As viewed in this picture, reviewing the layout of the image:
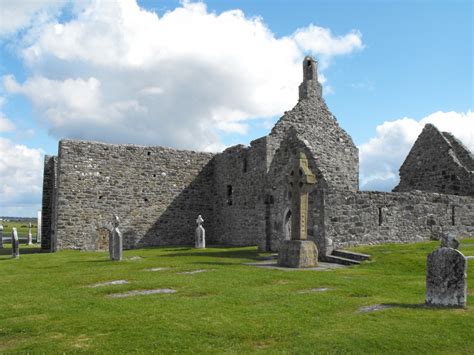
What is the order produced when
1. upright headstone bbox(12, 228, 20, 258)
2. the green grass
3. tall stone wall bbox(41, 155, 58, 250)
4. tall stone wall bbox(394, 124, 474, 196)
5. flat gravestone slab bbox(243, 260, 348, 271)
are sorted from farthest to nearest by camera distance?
1. tall stone wall bbox(41, 155, 58, 250)
2. tall stone wall bbox(394, 124, 474, 196)
3. upright headstone bbox(12, 228, 20, 258)
4. flat gravestone slab bbox(243, 260, 348, 271)
5. the green grass

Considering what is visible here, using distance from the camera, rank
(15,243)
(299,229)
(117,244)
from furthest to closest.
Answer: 1. (15,243)
2. (117,244)
3. (299,229)

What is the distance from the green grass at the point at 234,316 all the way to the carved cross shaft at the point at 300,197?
7.99 ft

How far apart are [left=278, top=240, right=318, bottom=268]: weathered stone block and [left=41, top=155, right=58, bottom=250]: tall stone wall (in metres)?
18.7

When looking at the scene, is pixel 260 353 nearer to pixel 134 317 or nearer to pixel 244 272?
pixel 134 317

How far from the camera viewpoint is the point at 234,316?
7660 mm

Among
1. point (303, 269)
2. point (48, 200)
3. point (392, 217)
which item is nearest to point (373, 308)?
point (303, 269)

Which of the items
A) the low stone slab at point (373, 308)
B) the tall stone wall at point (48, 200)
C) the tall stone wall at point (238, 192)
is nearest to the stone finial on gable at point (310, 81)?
the tall stone wall at point (238, 192)

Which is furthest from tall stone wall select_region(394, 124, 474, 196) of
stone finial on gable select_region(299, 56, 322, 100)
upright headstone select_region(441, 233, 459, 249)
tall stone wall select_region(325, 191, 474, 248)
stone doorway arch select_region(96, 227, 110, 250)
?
stone doorway arch select_region(96, 227, 110, 250)

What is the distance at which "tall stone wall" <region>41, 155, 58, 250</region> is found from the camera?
28828mm

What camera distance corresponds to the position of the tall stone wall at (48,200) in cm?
2883

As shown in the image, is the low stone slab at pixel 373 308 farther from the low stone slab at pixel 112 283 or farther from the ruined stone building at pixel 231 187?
the ruined stone building at pixel 231 187

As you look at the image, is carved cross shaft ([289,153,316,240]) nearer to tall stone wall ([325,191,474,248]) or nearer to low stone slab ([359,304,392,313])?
tall stone wall ([325,191,474,248])

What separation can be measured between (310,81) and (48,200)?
18.3 meters

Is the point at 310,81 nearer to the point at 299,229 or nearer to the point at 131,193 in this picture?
the point at 131,193
